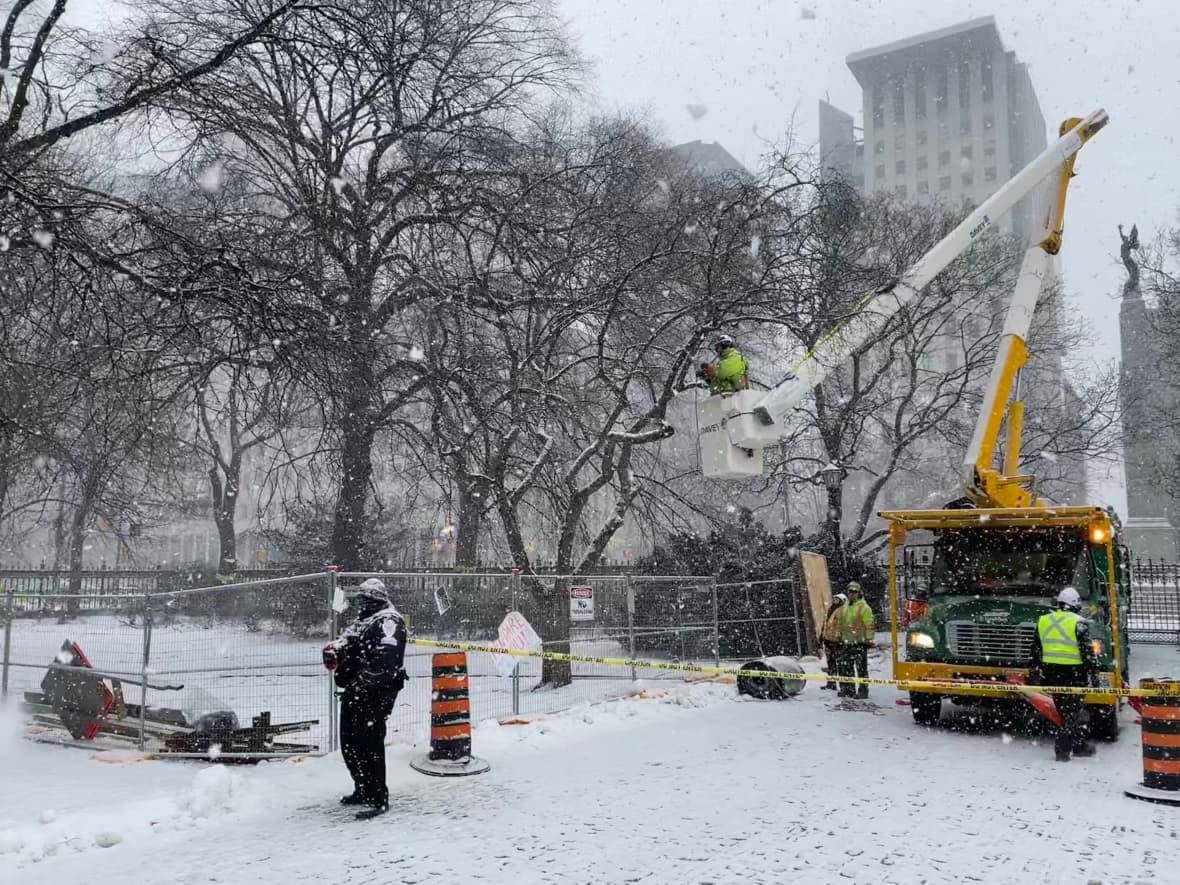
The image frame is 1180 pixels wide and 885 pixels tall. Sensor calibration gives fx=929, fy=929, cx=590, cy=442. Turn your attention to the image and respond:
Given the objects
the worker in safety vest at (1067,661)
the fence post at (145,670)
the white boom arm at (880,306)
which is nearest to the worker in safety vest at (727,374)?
the white boom arm at (880,306)

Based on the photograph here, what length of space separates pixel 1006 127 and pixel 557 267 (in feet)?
396

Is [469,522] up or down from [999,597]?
up

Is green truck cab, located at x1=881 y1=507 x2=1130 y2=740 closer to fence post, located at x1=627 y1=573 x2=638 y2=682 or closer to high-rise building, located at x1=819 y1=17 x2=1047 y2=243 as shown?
fence post, located at x1=627 y1=573 x2=638 y2=682

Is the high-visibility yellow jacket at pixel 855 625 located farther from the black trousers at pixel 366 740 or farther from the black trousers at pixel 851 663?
the black trousers at pixel 366 740

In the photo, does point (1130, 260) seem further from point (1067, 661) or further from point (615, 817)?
point (615, 817)

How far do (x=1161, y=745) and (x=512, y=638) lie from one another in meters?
6.87

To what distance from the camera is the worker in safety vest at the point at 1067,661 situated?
31.6ft

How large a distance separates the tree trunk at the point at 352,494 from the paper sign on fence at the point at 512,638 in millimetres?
3783

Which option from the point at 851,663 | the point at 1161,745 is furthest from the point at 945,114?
the point at 1161,745

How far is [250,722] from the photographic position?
976cm

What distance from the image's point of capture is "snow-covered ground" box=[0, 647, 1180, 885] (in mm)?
5910

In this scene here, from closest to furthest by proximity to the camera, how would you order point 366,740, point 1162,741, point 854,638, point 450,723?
point 366,740 < point 1162,741 < point 450,723 < point 854,638

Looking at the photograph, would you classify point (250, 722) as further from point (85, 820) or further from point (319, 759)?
point (85, 820)

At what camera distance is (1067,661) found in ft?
31.4
